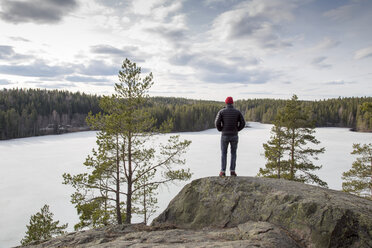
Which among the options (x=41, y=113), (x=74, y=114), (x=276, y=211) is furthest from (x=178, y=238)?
(x=74, y=114)

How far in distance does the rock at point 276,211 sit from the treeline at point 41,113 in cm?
8852

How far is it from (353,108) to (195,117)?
79.5 meters

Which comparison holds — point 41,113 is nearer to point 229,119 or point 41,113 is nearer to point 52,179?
point 52,179

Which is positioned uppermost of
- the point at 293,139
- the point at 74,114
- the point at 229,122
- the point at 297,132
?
the point at 229,122

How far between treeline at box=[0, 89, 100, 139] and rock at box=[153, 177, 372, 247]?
8852 centimetres

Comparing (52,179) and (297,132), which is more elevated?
(297,132)

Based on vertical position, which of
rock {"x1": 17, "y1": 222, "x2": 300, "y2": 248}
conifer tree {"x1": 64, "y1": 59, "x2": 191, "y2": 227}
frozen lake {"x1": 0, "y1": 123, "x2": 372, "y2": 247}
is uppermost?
conifer tree {"x1": 64, "y1": 59, "x2": 191, "y2": 227}

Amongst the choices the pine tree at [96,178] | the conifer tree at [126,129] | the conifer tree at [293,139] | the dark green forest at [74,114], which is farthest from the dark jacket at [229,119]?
the dark green forest at [74,114]

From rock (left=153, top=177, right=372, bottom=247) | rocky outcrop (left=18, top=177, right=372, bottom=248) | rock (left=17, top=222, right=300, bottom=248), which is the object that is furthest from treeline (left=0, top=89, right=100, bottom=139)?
rock (left=153, top=177, right=372, bottom=247)

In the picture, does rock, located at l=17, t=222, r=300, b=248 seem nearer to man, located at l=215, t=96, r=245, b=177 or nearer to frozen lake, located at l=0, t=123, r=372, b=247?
man, located at l=215, t=96, r=245, b=177

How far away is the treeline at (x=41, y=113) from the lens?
244 ft

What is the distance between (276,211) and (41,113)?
110729 millimetres

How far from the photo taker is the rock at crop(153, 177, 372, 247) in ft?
16.4

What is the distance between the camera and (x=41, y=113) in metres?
93.1
